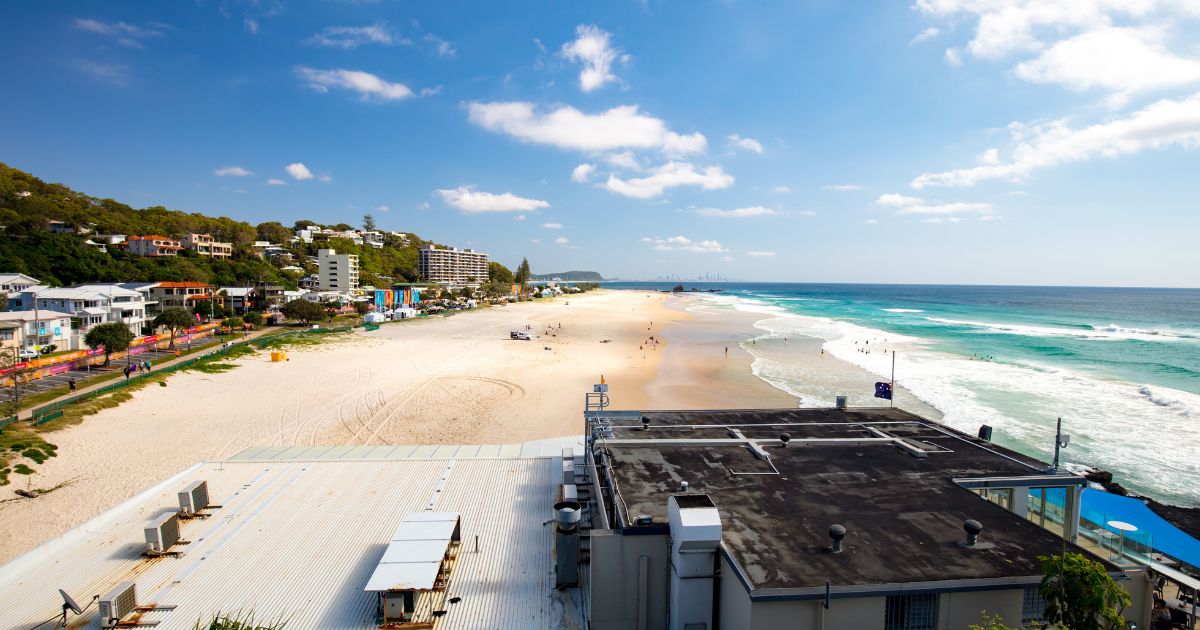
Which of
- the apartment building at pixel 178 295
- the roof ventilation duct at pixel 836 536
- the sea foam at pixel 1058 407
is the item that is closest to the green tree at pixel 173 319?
the apartment building at pixel 178 295

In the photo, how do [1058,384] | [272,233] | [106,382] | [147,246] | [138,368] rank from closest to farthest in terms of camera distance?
[106,382], [138,368], [1058,384], [147,246], [272,233]

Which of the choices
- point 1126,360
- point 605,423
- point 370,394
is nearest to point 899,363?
point 1126,360

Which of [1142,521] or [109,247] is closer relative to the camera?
[1142,521]

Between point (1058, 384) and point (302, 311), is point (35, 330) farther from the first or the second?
point (1058, 384)

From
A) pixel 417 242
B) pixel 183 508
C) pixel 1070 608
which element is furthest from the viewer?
pixel 417 242

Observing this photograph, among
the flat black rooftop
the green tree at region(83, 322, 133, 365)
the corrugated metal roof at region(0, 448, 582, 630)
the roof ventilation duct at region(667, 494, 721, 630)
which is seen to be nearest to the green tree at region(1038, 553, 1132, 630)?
the flat black rooftop

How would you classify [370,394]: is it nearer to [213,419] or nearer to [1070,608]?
[213,419]

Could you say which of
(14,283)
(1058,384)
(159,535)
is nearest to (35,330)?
(14,283)
